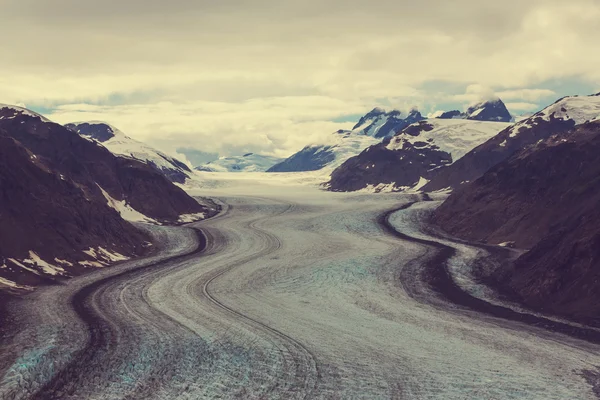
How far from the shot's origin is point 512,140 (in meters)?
160

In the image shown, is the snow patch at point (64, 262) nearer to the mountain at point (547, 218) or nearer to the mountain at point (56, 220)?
the mountain at point (56, 220)

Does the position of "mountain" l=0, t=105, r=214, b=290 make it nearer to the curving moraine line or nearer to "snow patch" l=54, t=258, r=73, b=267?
"snow patch" l=54, t=258, r=73, b=267

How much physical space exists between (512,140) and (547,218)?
90.2 meters

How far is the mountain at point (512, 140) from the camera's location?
155 meters

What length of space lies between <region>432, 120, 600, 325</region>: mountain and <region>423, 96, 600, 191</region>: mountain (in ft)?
168

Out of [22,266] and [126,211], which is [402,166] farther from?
[22,266]

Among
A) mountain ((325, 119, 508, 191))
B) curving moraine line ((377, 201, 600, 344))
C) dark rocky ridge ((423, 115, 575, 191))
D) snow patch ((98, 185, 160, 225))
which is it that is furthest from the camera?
mountain ((325, 119, 508, 191))

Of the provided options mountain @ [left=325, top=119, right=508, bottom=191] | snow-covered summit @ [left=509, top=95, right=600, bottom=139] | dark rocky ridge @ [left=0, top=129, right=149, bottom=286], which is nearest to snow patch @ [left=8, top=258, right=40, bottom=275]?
dark rocky ridge @ [left=0, top=129, right=149, bottom=286]

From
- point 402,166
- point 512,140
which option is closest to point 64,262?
point 512,140

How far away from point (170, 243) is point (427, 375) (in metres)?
50.1

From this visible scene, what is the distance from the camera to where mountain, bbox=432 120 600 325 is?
4609 centimetres

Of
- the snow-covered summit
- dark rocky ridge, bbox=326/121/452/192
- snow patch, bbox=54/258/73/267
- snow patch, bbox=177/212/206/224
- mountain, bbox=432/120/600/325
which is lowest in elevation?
snow patch, bbox=54/258/73/267

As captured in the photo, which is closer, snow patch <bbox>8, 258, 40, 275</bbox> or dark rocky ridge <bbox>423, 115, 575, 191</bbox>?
snow patch <bbox>8, 258, 40, 275</bbox>

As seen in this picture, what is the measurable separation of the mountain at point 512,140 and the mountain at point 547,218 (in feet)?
168
